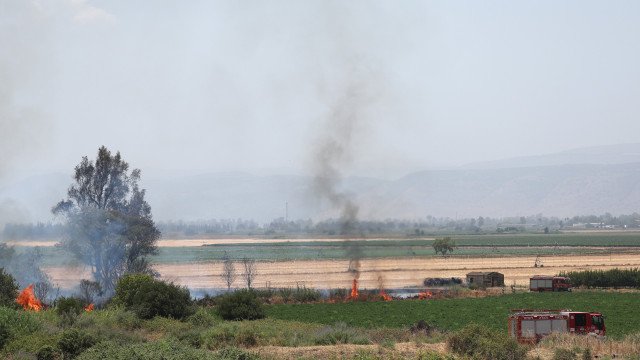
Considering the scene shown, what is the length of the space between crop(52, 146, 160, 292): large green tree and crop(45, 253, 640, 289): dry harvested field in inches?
279

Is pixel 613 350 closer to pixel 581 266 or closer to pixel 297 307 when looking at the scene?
pixel 297 307

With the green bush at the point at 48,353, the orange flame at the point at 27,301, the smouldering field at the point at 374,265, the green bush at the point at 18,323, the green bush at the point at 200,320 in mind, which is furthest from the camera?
the smouldering field at the point at 374,265

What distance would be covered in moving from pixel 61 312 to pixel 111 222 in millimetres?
27885

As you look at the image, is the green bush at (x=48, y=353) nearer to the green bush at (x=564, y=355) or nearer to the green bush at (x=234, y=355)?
the green bush at (x=234, y=355)

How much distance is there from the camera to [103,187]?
78.8 meters

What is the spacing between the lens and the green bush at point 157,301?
155 feet

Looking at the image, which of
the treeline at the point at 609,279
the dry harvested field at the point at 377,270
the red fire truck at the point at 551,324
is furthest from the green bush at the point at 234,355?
the treeline at the point at 609,279

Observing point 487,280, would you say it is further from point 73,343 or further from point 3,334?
point 73,343

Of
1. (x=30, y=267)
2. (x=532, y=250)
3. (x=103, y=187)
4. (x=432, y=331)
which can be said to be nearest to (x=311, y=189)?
(x=103, y=187)

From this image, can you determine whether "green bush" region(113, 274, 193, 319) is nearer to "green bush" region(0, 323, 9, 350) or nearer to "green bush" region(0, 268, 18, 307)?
"green bush" region(0, 268, 18, 307)

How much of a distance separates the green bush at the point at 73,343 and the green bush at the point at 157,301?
14.5 m

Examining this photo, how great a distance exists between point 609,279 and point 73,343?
5583cm

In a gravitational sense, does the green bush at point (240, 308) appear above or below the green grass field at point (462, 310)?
above

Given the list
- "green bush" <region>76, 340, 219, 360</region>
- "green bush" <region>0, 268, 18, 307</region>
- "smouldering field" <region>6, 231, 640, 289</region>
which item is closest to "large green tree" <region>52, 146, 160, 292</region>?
"smouldering field" <region>6, 231, 640, 289</region>
